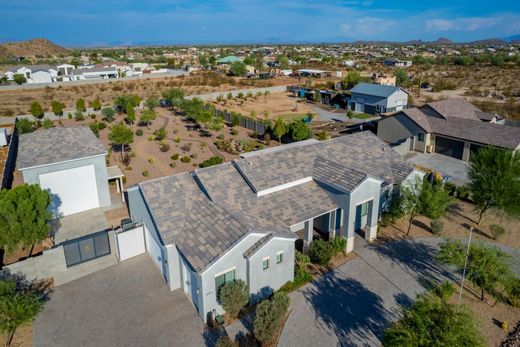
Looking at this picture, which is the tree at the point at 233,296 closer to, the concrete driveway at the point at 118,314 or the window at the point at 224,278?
the window at the point at 224,278

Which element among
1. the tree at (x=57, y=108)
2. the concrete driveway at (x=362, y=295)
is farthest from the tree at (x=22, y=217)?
the tree at (x=57, y=108)

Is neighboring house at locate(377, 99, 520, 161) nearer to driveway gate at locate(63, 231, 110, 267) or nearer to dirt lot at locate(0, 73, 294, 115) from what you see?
driveway gate at locate(63, 231, 110, 267)

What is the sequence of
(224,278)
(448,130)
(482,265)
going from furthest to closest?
(448,130) < (482,265) < (224,278)

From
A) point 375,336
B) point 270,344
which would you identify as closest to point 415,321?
point 375,336

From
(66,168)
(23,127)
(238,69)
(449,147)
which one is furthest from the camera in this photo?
(238,69)

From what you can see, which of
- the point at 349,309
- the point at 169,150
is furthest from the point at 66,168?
the point at 349,309

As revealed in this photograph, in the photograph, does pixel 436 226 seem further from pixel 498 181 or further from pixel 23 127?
pixel 23 127
